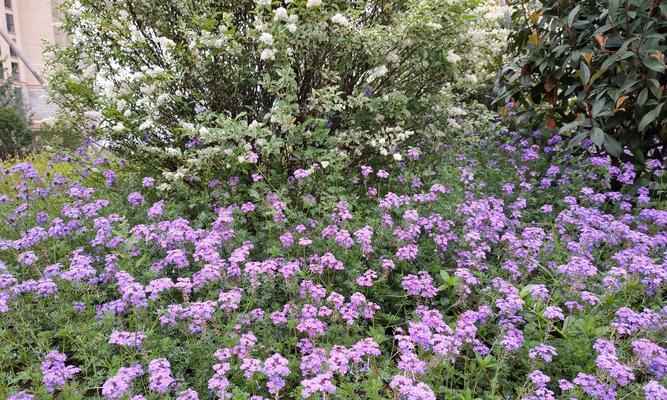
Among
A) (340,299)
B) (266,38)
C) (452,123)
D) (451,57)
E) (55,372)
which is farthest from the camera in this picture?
(452,123)

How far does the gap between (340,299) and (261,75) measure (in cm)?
245

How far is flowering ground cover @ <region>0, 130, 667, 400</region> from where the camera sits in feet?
7.08

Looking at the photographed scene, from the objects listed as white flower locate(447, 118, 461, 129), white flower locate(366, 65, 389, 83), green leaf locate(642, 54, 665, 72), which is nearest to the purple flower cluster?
white flower locate(366, 65, 389, 83)

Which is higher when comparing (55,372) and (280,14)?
(280,14)

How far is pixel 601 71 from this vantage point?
409 centimetres

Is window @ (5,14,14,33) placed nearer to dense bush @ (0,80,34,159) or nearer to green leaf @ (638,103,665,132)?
dense bush @ (0,80,34,159)

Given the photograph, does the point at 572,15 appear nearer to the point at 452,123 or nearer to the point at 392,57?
the point at 452,123

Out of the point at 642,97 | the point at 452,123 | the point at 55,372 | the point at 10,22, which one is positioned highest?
the point at 10,22

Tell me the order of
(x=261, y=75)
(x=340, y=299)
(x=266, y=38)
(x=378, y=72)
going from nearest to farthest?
(x=340, y=299)
(x=266, y=38)
(x=378, y=72)
(x=261, y=75)

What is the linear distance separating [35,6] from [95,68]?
6506cm

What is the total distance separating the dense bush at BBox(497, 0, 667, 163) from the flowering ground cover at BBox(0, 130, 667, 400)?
425 millimetres

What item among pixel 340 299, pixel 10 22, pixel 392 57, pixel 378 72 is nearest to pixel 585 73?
pixel 392 57

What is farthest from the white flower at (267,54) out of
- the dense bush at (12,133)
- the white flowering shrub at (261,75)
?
the dense bush at (12,133)

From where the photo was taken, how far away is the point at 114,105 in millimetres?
3928
